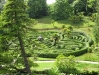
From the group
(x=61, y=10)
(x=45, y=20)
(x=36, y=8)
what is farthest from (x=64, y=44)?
(x=36, y=8)

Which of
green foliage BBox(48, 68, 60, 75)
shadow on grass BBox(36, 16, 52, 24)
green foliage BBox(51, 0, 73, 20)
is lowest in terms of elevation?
green foliage BBox(48, 68, 60, 75)

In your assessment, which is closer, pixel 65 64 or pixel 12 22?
pixel 12 22

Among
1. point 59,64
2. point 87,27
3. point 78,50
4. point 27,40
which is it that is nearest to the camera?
point 27,40

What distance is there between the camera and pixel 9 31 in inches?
1163

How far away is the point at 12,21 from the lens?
1185 inches

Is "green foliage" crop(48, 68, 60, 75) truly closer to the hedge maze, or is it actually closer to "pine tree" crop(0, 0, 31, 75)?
"pine tree" crop(0, 0, 31, 75)

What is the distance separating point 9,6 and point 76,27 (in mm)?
48101

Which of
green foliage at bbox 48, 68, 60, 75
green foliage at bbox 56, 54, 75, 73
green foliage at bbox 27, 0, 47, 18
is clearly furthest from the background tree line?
green foliage at bbox 48, 68, 60, 75

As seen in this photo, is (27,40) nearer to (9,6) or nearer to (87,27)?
(9,6)

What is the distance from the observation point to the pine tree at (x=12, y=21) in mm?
29531

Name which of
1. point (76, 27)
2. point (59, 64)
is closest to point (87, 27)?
point (76, 27)

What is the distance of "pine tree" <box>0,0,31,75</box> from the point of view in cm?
2953

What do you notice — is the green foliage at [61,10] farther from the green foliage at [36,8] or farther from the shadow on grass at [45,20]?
the green foliage at [36,8]

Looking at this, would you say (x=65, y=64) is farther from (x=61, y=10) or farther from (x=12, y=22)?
(x=61, y=10)
